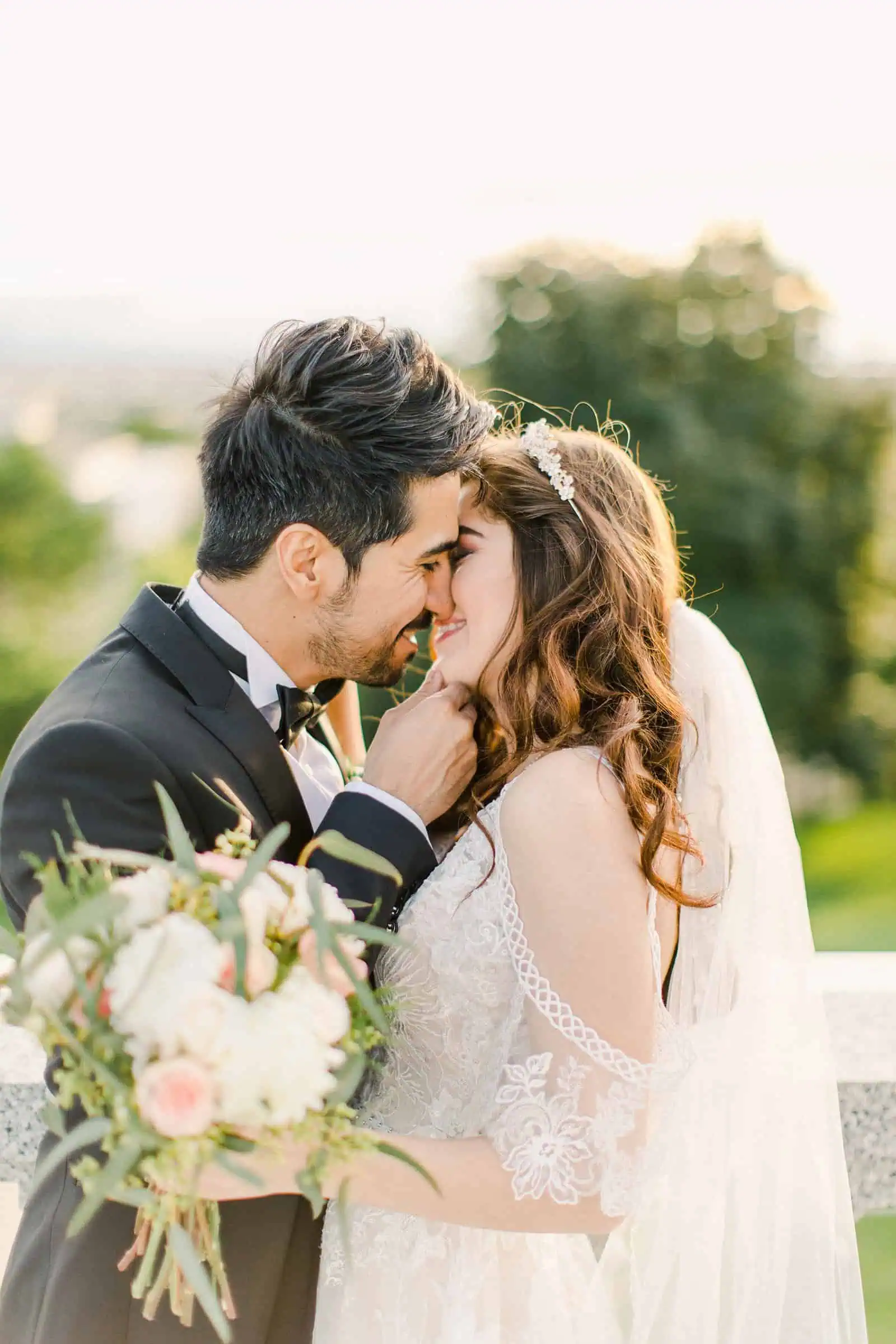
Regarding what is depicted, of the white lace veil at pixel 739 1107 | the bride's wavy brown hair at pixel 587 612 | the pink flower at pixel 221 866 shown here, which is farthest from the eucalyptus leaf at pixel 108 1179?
the white lace veil at pixel 739 1107

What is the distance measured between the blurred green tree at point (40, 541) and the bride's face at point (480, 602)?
40.9 feet

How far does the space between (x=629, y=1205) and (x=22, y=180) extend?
14.5m

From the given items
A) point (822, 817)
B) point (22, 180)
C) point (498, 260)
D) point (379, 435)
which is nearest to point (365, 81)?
point (498, 260)

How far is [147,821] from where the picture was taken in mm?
1944

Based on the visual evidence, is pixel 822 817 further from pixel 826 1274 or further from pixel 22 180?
pixel 826 1274

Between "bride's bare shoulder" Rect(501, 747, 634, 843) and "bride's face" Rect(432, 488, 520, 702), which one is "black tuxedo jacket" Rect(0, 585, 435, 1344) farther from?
"bride's face" Rect(432, 488, 520, 702)

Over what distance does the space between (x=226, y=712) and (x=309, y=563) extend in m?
0.38

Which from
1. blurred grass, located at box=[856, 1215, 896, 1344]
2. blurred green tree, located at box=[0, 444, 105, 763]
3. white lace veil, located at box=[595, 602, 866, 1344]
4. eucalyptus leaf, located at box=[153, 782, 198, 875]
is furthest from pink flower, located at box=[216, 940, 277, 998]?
blurred green tree, located at box=[0, 444, 105, 763]

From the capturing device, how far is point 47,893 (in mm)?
1428

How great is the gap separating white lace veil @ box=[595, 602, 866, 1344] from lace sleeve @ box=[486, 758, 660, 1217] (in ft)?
1.29

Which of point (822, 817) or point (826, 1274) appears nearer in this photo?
point (826, 1274)

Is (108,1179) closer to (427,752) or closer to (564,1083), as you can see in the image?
(564,1083)

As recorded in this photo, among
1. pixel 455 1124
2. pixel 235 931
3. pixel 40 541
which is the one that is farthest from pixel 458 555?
pixel 40 541

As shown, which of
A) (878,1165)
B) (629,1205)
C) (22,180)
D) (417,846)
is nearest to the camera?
(629,1205)
